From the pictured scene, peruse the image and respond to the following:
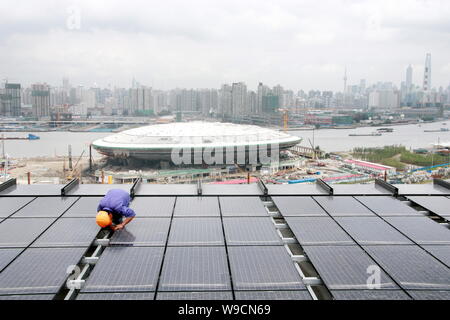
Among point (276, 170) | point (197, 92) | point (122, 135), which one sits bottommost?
point (276, 170)

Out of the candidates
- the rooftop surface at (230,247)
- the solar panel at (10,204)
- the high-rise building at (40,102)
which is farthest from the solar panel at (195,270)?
the high-rise building at (40,102)

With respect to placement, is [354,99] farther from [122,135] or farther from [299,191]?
[299,191]

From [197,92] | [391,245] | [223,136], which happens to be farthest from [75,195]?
[197,92]

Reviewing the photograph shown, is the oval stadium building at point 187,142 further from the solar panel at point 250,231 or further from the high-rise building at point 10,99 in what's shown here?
the high-rise building at point 10,99

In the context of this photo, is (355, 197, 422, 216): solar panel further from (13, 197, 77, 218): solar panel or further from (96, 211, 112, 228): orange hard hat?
(13, 197, 77, 218): solar panel

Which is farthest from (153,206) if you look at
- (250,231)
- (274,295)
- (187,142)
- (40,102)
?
(40,102)
